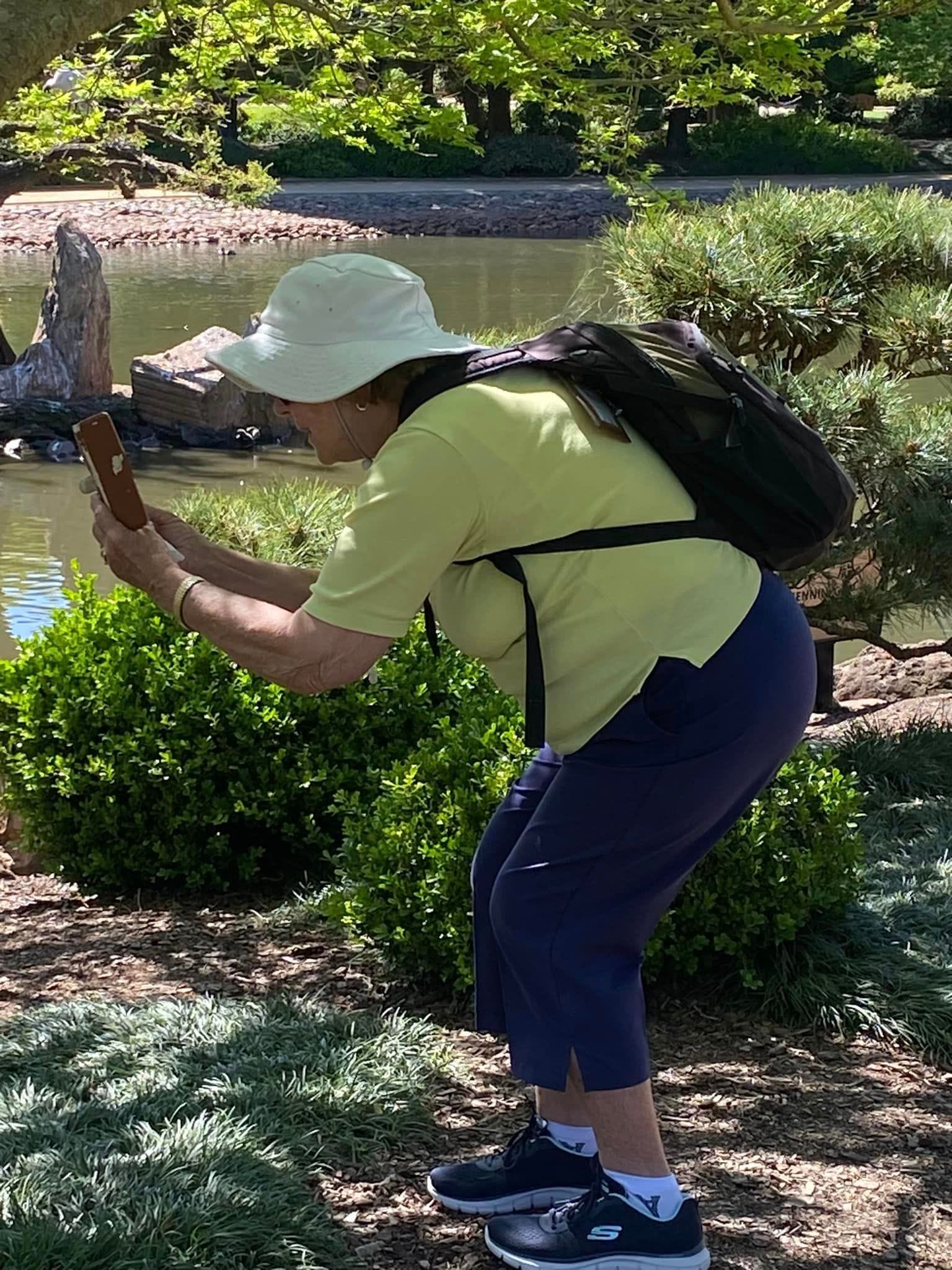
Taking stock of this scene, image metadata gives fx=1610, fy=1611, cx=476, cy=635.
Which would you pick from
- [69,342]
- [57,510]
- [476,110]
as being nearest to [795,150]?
[476,110]

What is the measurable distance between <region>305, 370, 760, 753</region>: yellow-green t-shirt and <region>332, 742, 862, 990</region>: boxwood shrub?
1.41 meters

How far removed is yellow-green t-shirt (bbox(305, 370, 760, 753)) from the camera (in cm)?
224

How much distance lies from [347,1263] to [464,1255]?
22cm

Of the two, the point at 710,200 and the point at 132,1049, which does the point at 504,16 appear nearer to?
the point at 132,1049

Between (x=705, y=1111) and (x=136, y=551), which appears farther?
(x=705, y=1111)

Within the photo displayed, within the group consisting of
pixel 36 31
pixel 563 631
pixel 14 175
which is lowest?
pixel 563 631

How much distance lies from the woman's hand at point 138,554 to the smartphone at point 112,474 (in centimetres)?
2

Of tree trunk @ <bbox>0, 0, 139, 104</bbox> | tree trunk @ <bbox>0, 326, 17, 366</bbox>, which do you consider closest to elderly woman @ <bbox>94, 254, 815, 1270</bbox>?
tree trunk @ <bbox>0, 0, 139, 104</bbox>

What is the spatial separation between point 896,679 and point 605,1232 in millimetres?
6621

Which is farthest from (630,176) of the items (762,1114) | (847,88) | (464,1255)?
(847,88)

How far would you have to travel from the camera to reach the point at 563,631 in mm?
2346

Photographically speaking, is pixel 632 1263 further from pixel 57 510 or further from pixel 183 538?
pixel 57 510

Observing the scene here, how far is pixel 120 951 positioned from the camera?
429 centimetres

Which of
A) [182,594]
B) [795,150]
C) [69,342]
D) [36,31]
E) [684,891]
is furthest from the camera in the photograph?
[795,150]
